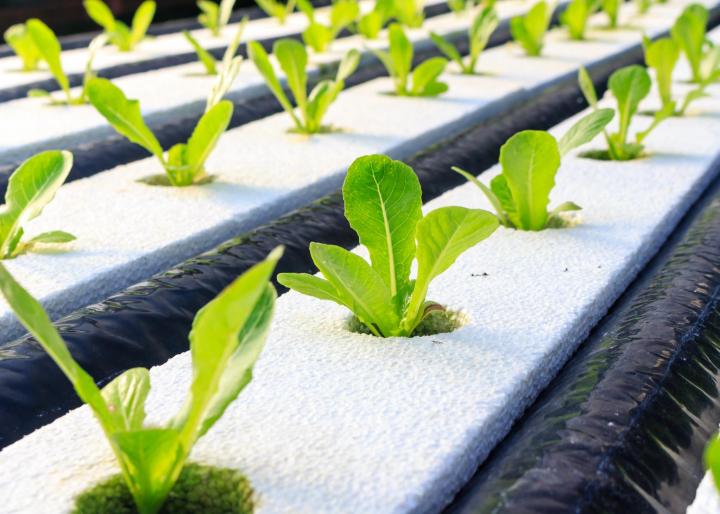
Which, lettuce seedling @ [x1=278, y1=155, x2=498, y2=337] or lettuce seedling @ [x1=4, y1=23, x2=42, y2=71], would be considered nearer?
lettuce seedling @ [x1=278, y1=155, x2=498, y2=337]

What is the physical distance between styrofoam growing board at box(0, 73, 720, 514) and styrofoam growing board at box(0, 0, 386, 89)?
5.87 feet

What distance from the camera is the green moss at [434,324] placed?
102 centimetres

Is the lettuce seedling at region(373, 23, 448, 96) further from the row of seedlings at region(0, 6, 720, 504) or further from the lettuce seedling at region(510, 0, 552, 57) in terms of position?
the row of seedlings at region(0, 6, 720, 504)

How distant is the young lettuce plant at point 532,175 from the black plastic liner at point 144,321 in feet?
0.86

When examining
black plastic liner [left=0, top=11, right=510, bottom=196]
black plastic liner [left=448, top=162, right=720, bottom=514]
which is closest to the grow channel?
black plastic liner [left=0, top=11, right=510, bottom=196]

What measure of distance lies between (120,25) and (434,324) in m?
2.55

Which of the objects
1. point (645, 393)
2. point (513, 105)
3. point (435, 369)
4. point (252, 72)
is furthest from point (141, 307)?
point (252, 72)

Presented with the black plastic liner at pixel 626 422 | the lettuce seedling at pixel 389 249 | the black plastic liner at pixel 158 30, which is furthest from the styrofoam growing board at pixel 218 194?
the black plastic liner at pixel 158 30

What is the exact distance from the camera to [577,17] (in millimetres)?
3273

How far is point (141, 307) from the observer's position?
1.10 meters

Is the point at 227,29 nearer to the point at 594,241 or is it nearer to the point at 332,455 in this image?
the point at 594,241

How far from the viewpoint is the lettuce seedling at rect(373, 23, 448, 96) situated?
2.13m

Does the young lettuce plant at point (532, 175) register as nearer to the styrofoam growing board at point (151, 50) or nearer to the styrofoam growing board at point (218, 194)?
the styrofoam growing board at point (218, 194)

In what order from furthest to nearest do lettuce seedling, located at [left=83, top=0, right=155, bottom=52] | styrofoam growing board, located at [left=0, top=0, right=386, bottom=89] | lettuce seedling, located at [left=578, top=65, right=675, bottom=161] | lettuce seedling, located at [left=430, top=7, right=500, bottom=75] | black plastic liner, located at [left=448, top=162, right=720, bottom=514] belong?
lettuce seedling, located at [left=83, top=0, right=155, bottom=52] → styrofoam growing board, located at [left=0, top=0, right=386, bottom=89] → lettuce seedling, located at [left=430, top=7, right=500, bottom=75] → lettuce seedling, located at [left=578, top=65, right=675, bottom=161] → black plastic liner, located at [left=448, top=162, right=720, bottom=514]
